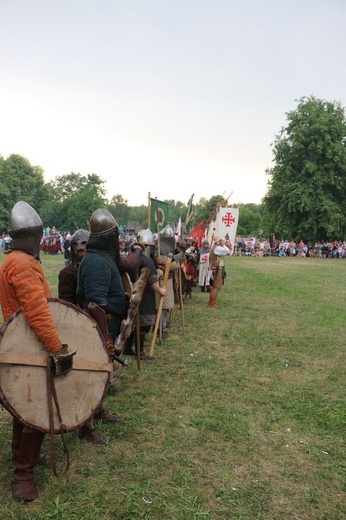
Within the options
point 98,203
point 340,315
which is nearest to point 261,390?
point 340,315

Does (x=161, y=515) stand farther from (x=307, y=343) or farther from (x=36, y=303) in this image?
(x=307, y=343)

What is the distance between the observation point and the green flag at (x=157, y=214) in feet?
19.7

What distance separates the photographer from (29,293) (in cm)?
260

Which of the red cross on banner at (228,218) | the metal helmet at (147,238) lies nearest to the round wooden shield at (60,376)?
the metal helmet at (147,238)

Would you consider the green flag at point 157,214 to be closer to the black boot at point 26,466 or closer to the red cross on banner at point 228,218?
the black boot at point 26,466

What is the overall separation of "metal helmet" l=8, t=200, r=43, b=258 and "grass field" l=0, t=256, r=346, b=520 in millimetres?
1752

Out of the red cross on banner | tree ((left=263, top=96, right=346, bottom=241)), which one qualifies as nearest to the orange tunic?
the red cross on banner

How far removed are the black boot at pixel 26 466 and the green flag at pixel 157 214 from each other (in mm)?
3743

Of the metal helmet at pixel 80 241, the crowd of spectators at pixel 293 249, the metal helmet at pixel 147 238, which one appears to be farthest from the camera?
the crowd of spectators at pixel 293 249

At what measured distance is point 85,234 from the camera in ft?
16.8

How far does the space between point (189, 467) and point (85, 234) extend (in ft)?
9.92

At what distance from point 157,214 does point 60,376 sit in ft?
12.1

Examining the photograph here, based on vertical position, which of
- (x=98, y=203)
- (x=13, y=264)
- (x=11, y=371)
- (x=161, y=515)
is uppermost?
(x=98, y=203)

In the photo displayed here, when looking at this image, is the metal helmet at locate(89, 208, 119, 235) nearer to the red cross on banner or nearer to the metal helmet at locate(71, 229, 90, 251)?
the metal helmet at locate(71, 229, 90, 251)
